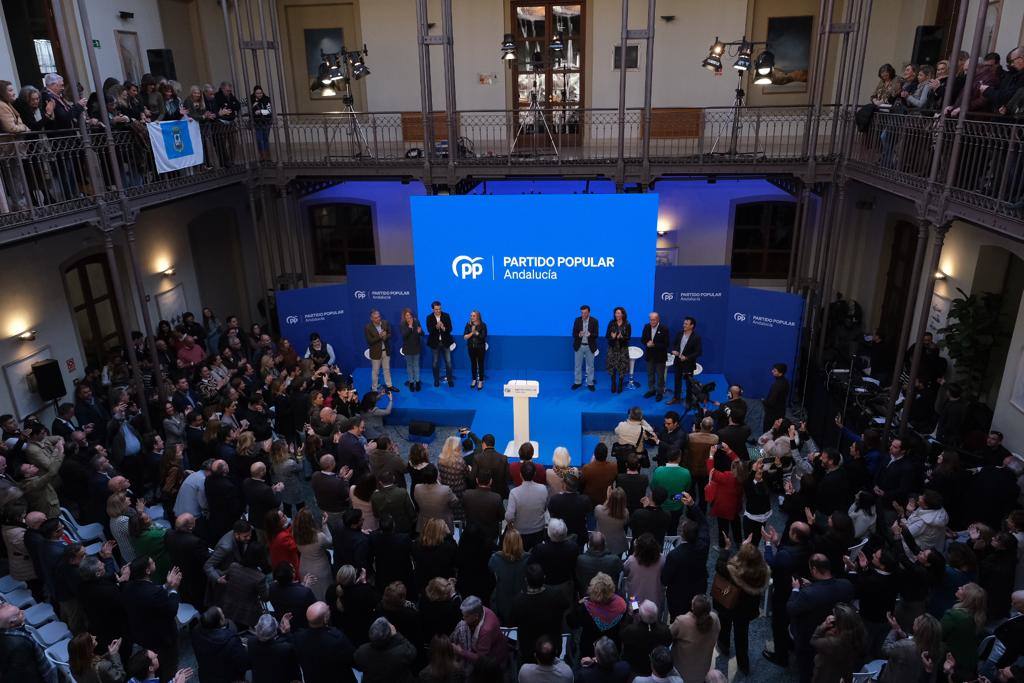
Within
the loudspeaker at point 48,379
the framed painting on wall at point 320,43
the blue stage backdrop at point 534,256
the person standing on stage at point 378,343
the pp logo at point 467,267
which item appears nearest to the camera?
the loudspeaker at point 48,379

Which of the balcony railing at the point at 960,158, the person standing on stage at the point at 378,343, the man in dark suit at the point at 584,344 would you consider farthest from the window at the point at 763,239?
the person standing on stage at the point at 378,343

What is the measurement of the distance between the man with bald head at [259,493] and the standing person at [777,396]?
5.99 m

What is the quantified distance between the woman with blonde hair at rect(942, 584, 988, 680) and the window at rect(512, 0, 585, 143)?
10946 mm

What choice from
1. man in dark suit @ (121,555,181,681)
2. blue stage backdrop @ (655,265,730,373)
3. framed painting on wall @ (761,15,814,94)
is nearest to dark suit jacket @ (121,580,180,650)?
man in dark suit @ (121,555,181,681)

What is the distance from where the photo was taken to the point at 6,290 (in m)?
8.99

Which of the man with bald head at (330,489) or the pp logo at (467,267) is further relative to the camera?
the pp logo at (467,267)

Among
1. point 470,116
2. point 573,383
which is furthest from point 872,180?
point 470,116

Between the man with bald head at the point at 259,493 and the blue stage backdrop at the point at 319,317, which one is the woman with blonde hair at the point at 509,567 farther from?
the blue stage backdrop at the point at 319,317

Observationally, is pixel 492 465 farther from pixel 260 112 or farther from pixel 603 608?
pixel 260 112

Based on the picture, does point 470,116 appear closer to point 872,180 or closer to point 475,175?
point 475,175

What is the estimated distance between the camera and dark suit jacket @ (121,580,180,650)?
4875mm

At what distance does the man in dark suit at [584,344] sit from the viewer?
10719 millimetres

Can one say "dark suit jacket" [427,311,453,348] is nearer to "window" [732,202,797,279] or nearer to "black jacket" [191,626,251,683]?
"window" [732,202,797,279]

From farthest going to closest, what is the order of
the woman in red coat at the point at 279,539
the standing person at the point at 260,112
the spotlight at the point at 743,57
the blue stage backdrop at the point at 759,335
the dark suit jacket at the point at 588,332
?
the standing person at the point at 260,112, the spotlight at the point at 743,57, the dark suit jacket at the point at 588,332, the blue stage backdrop at the point at 759,335, the woman in red coat at the point at 279,539
